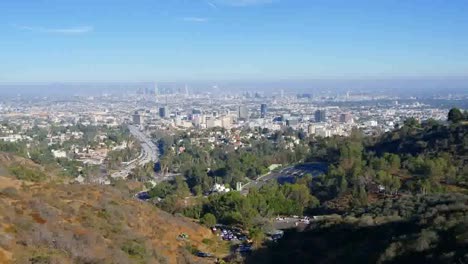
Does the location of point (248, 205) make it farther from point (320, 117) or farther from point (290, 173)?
point (320, 117)

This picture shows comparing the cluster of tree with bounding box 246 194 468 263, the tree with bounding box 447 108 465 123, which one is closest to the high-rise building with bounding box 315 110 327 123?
the tree with bounding box 447 108 465 123

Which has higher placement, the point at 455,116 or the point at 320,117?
the point at 455,116

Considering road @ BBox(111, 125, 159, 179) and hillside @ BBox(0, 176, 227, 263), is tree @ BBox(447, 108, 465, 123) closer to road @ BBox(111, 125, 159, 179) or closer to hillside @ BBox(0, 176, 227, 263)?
hillside @ BBox(0, 176, 227, 263)

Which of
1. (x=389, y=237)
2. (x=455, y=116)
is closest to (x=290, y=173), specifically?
(x=455, y=116)

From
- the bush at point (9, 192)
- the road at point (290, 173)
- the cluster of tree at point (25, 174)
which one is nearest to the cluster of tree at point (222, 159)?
the road at point (290, 173)

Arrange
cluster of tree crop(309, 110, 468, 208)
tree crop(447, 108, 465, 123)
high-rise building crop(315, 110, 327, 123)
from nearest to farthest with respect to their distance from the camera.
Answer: cluster of tree crop(309, 110, 468, 208) → tree crop(447, 108, 465, 123) → high-rise building crop(315, 110, 327, 123)

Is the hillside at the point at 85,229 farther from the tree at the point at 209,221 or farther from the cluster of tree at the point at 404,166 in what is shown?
the cluster of tree at the point at 404,166
